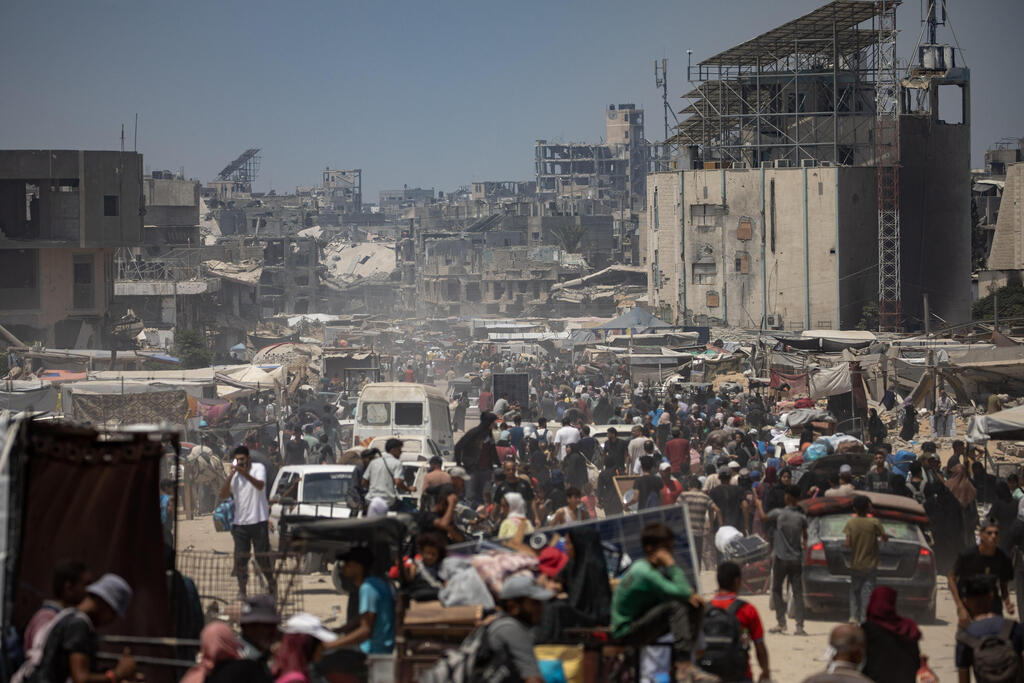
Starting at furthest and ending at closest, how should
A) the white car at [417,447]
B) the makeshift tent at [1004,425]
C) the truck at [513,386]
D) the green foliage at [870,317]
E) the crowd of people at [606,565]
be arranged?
the green foliage at [870,317], the truck at [513,386], the white car at [417,447], the makeshift tent at [1004,425], the crowd of people at [606,565]

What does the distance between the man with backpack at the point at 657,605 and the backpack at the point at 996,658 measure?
179cm

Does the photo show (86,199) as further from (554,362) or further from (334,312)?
(334,312)

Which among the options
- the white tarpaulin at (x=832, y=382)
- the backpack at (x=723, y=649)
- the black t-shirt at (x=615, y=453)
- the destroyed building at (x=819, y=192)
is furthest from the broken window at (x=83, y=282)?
the backpack at (x=723, y=649)

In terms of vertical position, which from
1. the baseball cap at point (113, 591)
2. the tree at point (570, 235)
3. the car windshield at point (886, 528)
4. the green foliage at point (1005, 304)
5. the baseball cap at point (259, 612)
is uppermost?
the tree at point (570, 235)

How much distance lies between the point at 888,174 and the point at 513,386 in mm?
29064

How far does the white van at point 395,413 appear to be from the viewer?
853 inches

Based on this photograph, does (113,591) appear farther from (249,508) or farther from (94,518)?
(249,508)

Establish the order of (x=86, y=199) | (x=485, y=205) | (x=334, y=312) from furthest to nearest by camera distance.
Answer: (x=485, y=205) → (x=334, y=312) → (x=86, y=199)

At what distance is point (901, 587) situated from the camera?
35.9 ft

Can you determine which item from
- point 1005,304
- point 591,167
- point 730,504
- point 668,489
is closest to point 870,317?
point 1005,304

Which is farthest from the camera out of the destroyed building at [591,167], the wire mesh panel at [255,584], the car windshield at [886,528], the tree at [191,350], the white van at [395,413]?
the destroyed building at [591,167]

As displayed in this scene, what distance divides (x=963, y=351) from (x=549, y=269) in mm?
62951

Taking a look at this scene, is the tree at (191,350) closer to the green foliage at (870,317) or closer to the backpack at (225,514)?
the green foliage at (870,317)

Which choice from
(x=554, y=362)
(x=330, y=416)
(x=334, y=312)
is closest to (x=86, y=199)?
(x=554, y=362)
